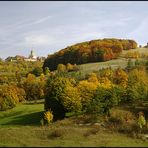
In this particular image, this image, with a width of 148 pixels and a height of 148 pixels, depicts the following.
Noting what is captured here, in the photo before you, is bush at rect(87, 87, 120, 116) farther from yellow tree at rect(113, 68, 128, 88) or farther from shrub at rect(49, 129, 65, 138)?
shrub at rect(49, 129, 65, 138)

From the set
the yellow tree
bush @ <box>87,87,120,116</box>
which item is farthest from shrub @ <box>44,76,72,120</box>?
the yellow tree

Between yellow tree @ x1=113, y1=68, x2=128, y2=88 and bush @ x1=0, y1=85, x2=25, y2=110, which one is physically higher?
yellow tree @ x1=113, y1=68, x2=128, y2=88

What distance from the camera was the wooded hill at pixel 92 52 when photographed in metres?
166

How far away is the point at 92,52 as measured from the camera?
171 meters

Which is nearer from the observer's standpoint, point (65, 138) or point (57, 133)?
point (65, 138)

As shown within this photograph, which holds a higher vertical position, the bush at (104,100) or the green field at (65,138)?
the bush at (104,100)

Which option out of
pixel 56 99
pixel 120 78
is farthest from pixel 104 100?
pixel 120 78

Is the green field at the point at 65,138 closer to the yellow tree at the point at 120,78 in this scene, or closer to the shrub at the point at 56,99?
the shrub at the point at 56,99

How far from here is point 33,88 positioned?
12262cm

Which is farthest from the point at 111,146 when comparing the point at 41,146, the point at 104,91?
the point at 104,91

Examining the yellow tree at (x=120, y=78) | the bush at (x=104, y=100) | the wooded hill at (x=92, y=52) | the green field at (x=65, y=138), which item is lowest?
the green field at (x=65, y=138)

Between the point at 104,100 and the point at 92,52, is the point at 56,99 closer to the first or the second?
the point at 104,100

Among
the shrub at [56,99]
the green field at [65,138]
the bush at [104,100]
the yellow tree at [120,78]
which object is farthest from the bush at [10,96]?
the green field at [65,138]

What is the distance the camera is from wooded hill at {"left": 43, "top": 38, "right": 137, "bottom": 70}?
16634 centimetres
